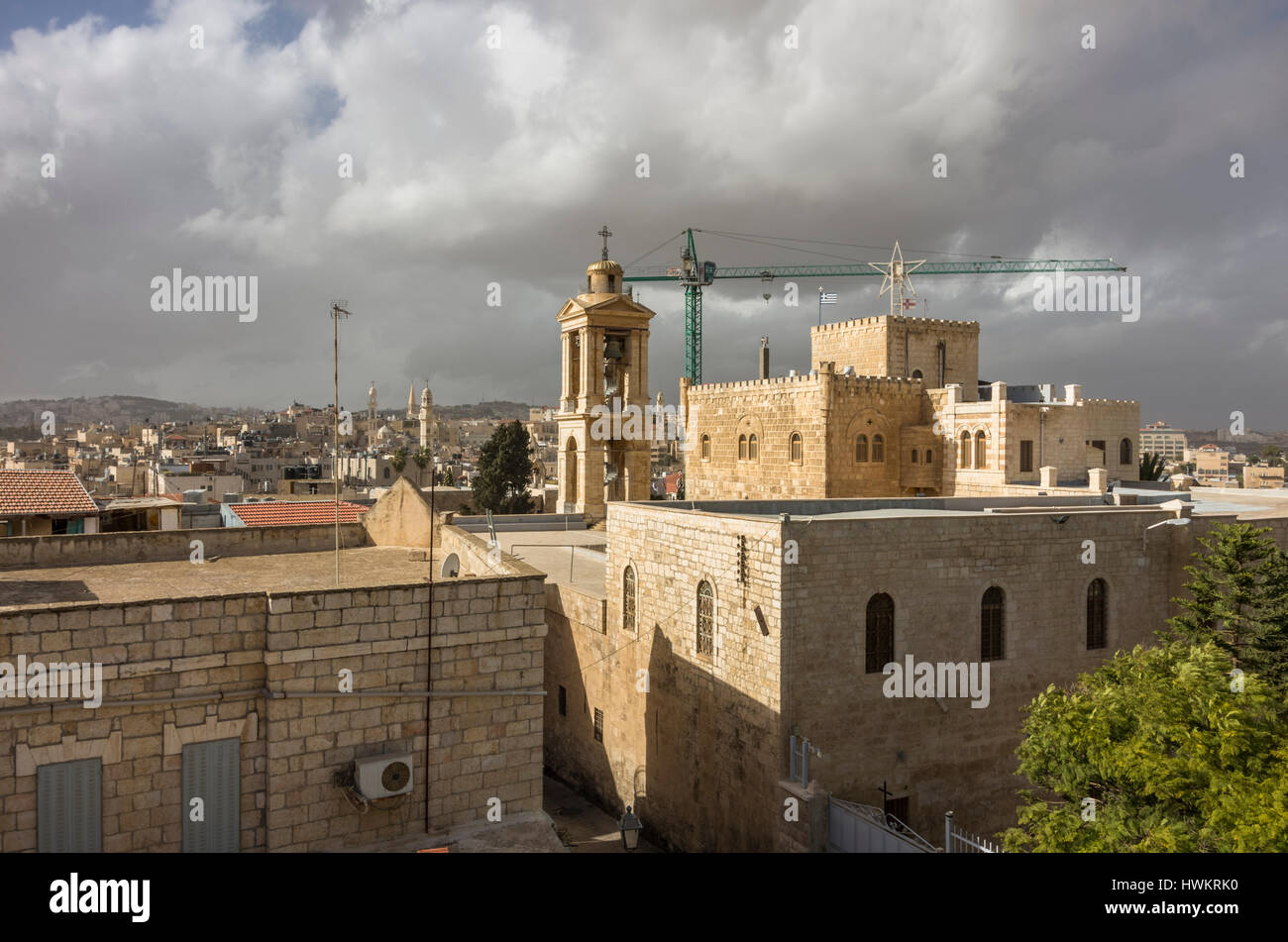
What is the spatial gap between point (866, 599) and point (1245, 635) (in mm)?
5818

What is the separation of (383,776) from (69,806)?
2343 millimetres

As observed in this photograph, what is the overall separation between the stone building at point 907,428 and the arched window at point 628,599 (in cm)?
1347

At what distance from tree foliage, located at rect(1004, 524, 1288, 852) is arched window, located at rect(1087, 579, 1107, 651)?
2.06 m

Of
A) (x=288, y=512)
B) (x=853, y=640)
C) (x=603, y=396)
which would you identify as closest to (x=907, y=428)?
(x=603, y=396)

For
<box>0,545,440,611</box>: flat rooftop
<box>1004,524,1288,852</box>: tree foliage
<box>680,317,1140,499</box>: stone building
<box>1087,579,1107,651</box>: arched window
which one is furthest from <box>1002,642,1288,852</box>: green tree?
<box>680,317,1140,499</box>: stone building

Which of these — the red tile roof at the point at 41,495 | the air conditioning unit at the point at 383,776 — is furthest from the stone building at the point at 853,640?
the red tile roof at the point at 41,495

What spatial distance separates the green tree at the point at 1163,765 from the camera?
8281mm

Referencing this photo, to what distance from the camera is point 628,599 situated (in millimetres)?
15711

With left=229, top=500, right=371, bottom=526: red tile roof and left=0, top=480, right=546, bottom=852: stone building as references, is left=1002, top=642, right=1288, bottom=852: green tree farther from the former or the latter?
left=229, top=500, right=371, bottom=526: red tile roof

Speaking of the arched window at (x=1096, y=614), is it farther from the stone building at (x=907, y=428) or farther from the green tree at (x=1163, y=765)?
the stone building at (x=907, y=428)

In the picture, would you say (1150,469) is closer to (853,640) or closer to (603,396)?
(603,396)

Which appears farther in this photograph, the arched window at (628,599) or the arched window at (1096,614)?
the arched window at (628,599)

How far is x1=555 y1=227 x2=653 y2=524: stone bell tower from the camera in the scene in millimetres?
30594
